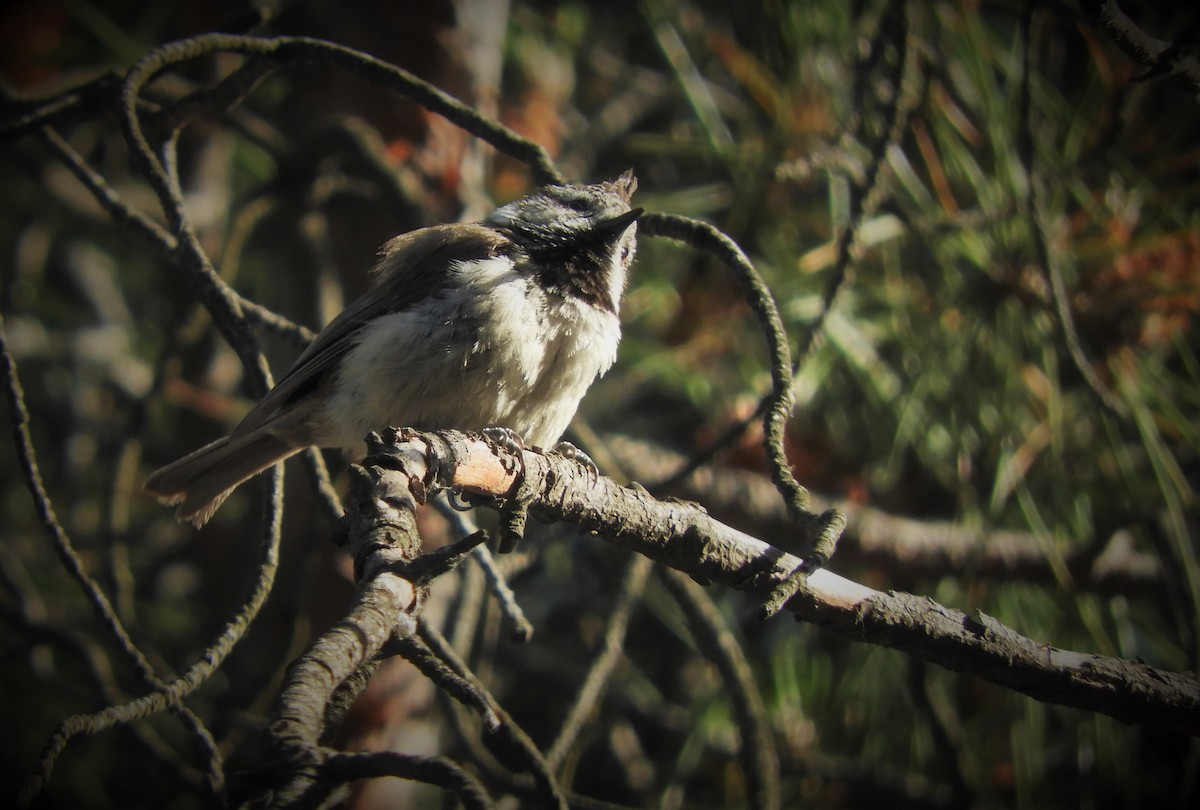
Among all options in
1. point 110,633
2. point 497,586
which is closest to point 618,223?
point 497,586

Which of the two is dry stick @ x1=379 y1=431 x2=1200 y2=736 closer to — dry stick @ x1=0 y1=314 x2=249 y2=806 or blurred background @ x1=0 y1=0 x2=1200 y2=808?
dry stick @ x1=0 y1=314 x2=249 y2=806

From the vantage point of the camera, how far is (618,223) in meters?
2.28

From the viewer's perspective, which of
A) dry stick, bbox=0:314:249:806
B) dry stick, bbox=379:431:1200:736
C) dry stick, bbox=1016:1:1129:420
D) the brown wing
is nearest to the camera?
dry stick, bbox=0:314:249:806

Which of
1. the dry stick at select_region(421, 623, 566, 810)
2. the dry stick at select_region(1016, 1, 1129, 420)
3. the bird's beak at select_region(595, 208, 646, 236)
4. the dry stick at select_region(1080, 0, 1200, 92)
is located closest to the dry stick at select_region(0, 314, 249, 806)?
the dry stick at select_region(421, 623, 566, 810)

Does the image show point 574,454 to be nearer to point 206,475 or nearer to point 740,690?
point 740,690

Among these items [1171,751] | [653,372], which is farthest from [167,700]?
[1171,751]

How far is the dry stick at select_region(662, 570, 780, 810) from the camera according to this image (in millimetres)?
2189

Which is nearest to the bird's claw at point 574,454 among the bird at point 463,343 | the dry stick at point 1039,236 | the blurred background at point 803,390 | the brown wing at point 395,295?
the bird at point 463,343

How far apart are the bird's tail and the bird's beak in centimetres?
96

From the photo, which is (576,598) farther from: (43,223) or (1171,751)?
(43,223)

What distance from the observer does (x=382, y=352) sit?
2.23 meters

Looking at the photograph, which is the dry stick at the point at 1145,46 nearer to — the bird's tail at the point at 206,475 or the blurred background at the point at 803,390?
the blurred background at the point at 803,390

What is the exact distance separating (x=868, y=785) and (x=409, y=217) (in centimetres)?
221

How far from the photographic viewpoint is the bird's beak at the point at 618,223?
84.2 inches
